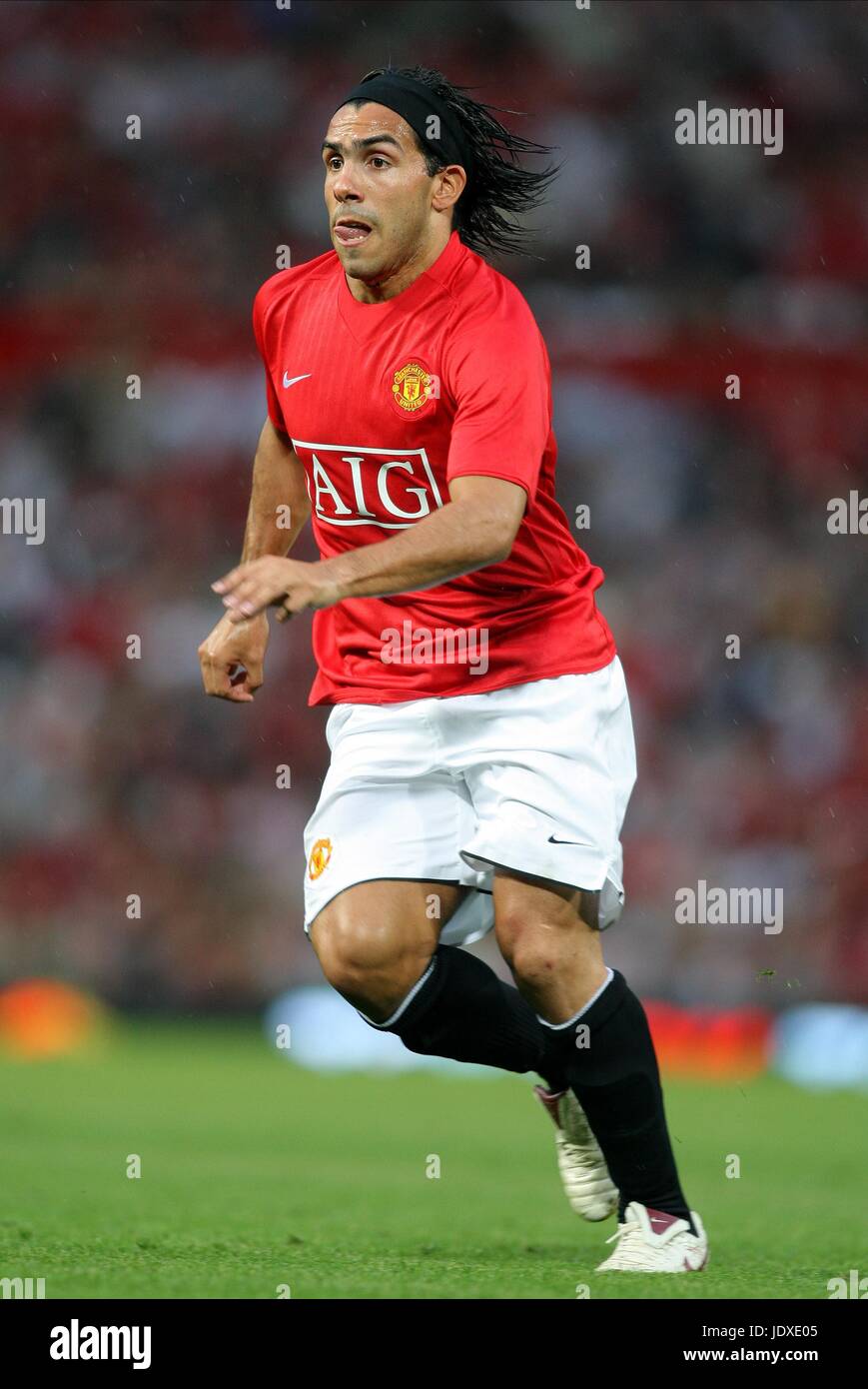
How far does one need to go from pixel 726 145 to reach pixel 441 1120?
8.02 metres

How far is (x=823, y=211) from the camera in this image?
41.3ft

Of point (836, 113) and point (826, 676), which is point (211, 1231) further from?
point (836, 113)

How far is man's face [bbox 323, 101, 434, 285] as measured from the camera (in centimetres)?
396

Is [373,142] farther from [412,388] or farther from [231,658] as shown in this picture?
[231,658]

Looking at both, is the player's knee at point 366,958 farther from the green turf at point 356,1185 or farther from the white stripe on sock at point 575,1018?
the green turf at point 356,1185

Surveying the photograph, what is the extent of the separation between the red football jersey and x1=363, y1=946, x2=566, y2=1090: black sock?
0.62 meters

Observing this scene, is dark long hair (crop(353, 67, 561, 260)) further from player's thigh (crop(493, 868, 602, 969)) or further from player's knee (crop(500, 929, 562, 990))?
player's knee (crop(500, 929, 562, 990))

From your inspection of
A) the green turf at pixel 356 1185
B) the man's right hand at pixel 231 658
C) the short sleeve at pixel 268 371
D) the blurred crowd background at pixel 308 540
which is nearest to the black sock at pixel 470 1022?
the green turf at pixel 356 1185

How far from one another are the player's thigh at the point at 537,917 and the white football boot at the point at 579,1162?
0.45 meters

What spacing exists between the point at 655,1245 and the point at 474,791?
1.01m

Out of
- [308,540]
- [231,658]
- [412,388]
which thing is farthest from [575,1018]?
[308,540]

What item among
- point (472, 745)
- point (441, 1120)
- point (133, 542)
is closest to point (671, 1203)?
point (472, 745)

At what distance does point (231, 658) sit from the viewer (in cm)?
376

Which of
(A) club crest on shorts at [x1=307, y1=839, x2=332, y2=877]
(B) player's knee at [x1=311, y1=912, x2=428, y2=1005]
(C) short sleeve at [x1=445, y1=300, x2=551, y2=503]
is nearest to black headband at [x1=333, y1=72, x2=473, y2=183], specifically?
(C) short sleeve at [x1=445, y1=300, x2=551, y2=503]
